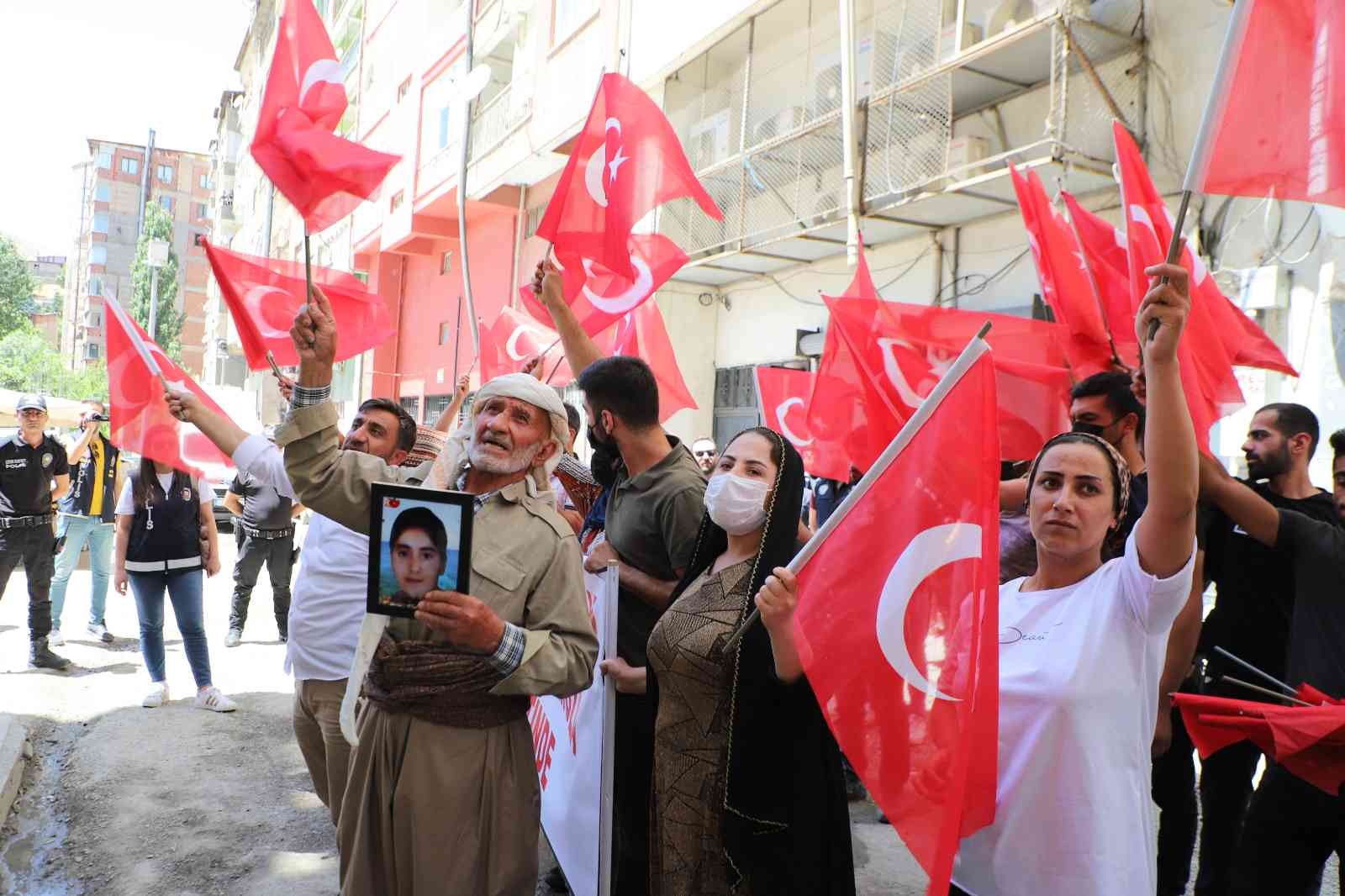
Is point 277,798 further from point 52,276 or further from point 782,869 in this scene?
point 52,276

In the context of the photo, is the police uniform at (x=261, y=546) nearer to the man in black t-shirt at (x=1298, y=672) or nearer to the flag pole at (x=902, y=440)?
the flag pole at (x=902, y=440)

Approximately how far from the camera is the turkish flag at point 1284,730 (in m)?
2.65

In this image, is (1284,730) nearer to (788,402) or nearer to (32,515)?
(788,402)

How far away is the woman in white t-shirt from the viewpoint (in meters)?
2.15

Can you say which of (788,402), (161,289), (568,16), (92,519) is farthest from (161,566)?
(161,289)

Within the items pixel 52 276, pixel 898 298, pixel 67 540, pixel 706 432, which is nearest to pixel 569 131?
pixel 706 432

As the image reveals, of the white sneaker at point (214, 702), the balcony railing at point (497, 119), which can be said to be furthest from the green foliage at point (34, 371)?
the white sneaker at point (214, 702)

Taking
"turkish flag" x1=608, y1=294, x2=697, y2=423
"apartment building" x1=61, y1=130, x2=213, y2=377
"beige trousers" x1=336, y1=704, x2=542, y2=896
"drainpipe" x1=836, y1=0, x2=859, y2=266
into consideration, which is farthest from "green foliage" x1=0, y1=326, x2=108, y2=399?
"beige trousers" x1=336, y1=704, x2=542, y2=896

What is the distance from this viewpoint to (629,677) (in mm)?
3064

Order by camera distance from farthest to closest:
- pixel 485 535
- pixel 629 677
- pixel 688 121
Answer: pixel 688 121 < pixel 629 677 < pixel 485 535

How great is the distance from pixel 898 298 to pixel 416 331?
56.2 feet

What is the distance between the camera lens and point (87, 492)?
30.6ft

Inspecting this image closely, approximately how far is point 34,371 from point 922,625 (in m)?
61.7

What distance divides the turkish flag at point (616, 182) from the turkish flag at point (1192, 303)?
6.68ft
